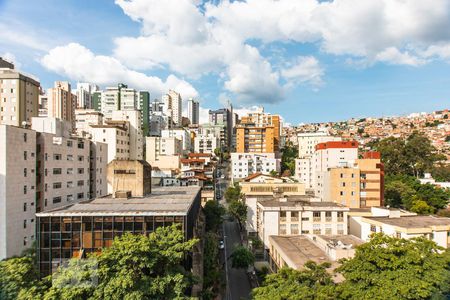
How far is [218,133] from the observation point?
401 feet

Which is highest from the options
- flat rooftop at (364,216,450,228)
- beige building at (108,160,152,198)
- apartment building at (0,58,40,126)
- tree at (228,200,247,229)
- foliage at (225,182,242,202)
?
apartment building at (0,58,40,126)

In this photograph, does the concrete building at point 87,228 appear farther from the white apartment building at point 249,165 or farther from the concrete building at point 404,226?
the white apartment building at point 249,165

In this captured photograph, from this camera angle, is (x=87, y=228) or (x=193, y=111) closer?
(x=87, y=228)

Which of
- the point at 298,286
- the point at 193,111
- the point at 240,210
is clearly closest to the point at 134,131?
the point at 240,210

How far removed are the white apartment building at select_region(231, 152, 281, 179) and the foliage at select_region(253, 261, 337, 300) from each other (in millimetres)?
60158

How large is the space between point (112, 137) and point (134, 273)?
40611mm

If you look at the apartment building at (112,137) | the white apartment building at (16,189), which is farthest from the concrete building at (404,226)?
the apartment building at (112,137)

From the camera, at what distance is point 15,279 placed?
1283 cm

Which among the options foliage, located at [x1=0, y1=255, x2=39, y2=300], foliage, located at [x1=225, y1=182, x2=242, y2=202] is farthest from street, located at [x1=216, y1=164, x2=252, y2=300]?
foliage, located at [x1=0, y1=255, x2=39, y2=300]

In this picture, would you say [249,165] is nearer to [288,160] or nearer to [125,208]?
[288,160]

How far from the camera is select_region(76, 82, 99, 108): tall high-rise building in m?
125

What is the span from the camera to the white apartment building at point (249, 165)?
7788 cm

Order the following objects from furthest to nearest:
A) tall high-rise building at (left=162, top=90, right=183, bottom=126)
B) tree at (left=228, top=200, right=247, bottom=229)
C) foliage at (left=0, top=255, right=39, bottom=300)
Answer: tall high-rise building at (left=162, top=90, right=183, bottom=126) < tree at (left=228, top=200, right=247, bottom=229) < foliage at (left=0, top=255, right=39, bottom=300)

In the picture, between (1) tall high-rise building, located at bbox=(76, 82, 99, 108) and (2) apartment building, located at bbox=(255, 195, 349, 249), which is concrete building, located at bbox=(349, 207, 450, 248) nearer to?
(2) apartment building, located at bbox=(255, 195, 349, 249)
